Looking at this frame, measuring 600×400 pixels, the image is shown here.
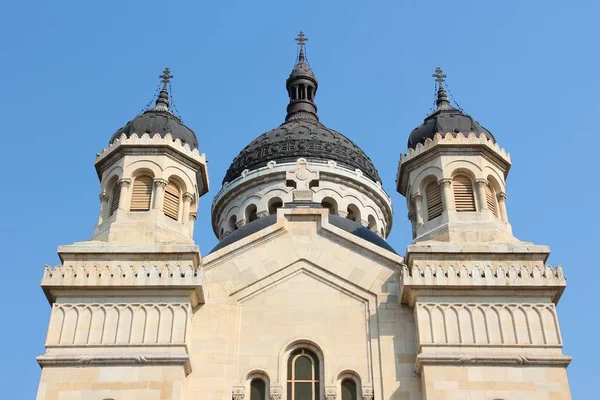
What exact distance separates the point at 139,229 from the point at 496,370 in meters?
9.88

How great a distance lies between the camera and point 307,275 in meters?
22.9

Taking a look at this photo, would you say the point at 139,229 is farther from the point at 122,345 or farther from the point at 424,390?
the point at 424,390

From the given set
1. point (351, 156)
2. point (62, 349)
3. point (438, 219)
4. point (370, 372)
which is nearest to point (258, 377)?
point (370, 372)

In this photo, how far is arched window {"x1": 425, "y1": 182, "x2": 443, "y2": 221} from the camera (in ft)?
81.3

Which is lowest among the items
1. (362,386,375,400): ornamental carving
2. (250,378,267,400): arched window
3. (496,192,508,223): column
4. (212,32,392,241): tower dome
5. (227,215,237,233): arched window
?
(362,386,375,400): ornamental carving

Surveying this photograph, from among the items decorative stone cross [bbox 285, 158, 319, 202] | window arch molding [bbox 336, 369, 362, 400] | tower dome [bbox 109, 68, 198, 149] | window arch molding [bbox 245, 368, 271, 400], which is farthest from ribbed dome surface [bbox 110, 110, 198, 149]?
window arch molding [bbox 336, 369, 362, 400]

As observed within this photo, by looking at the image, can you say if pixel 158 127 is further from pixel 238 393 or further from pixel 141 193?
pixel 238 393

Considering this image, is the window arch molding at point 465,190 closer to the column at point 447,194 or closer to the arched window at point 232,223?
the column at point 447,194

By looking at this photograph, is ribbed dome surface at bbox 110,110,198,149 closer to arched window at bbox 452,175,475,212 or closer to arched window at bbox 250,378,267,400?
arched window at bbox 452,175,475,212

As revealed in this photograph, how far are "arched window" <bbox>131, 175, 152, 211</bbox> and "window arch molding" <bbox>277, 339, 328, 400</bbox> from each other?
231 inches

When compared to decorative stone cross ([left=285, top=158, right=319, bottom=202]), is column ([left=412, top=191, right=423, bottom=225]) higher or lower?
lower

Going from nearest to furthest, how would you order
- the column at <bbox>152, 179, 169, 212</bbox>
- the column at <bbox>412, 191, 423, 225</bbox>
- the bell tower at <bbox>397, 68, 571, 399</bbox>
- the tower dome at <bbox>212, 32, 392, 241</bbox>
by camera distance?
the bell tower at <bbox>397, 68, 571, 399</bbox>, the column at <bbox>152, 179, 169, 212</bbox>, the column at <bbox>412, 191, 423, 225</bbox>, the tower dome at <bbox>212, 32, 392, 241</bbox>

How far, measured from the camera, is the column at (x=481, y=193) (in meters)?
24.3

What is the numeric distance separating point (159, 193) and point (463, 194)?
27.6 feet
